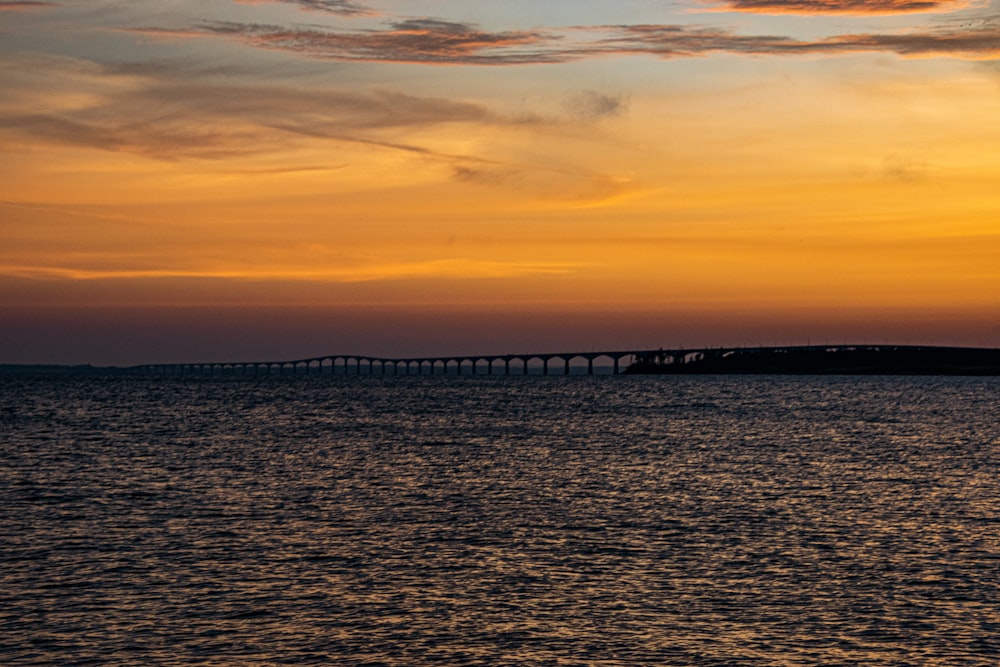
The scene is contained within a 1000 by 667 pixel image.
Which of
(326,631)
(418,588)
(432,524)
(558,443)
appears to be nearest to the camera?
(326,631)

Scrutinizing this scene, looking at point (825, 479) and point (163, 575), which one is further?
point (825, 479)

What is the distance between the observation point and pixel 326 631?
81.6 feet

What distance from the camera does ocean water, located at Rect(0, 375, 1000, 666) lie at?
23.8m

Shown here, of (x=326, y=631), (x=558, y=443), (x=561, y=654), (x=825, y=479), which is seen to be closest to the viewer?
(x=561, y=654)

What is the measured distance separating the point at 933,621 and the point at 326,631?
523 inches

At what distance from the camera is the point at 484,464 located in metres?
66.7

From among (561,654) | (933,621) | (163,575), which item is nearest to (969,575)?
(933,621)

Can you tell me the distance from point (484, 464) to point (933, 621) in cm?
4247

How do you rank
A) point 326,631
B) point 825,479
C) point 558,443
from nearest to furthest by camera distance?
1. point 326,631
2. point 825,479
3. point 558,443

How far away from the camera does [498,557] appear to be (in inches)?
1334

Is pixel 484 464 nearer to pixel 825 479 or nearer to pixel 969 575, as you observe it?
pixel 825 479

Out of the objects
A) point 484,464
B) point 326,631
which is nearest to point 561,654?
point 326,631

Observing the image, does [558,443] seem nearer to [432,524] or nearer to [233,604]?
[432,524]

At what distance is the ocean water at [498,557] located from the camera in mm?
23781
